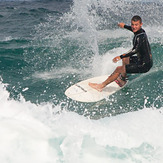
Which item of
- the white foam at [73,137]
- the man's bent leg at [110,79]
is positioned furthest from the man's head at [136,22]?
the white foam at [73,137]

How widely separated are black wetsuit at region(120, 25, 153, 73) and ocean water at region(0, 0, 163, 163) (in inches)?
31.3

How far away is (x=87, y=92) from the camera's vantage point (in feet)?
20.6

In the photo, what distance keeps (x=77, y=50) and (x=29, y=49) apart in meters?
2.13

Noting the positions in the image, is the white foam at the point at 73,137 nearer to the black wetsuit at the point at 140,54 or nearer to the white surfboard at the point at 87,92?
the white surfboard at the point at 87,92

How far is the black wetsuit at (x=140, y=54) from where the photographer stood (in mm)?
5586

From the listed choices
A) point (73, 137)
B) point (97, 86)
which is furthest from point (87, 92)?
point (73, 137)

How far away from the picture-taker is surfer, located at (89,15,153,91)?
5.56 metres

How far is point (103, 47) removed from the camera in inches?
399

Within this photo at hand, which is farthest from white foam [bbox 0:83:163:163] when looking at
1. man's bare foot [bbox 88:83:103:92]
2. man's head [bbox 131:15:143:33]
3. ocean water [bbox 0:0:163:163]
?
man's head [bbox 131:15:143:33]

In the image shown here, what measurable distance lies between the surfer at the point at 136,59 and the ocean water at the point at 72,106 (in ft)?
1.66

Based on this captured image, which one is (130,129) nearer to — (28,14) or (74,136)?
(74,136)

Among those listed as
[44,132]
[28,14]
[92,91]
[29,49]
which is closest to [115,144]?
[44,132]

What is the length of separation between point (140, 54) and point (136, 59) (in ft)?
1.29

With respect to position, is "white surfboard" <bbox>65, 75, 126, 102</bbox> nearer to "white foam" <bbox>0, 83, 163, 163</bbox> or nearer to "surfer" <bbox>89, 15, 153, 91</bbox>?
"surfer" <bbox>89, 15, 153, 91</bbox>
